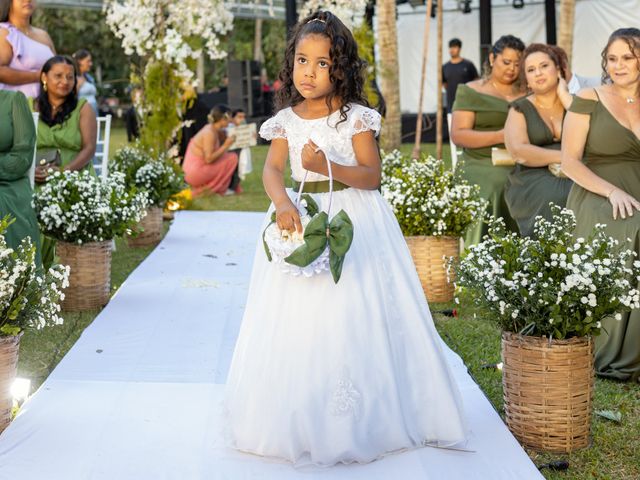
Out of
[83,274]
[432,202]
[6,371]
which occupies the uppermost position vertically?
[432,202]

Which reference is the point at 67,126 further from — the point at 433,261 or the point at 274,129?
the point at 274,129

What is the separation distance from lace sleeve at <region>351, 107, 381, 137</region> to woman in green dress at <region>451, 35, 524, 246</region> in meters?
3.83

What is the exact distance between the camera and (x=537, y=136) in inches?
277

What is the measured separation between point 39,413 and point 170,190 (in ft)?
19.3

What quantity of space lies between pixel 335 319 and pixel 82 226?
3463 millimetres

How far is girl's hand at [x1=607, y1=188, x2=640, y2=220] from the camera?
5.25 meters

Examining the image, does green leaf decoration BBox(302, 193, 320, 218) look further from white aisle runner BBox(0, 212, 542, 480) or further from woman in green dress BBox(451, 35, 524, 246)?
woman in green dress BBox(451, 35, 524, 246)

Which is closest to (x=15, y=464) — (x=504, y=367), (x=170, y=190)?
(x=504, y=367)

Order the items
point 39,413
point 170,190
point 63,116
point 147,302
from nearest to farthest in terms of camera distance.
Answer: point 39,413, point 147,302, point 63,116, point 170,190

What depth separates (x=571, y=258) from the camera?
427cm

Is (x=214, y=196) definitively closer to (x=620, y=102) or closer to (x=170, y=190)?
(x=170, y=190)

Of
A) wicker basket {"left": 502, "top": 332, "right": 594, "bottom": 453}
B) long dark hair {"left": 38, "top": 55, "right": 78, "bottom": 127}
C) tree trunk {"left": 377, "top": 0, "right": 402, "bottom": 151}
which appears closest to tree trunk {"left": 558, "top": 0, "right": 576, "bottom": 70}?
tree trunk {"left": 377, "top": 0, "right": 402, "bottom": 151}

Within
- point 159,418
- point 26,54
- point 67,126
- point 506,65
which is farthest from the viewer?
point 67,126

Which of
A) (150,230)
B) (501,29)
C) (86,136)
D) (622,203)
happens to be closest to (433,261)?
(622,203)
